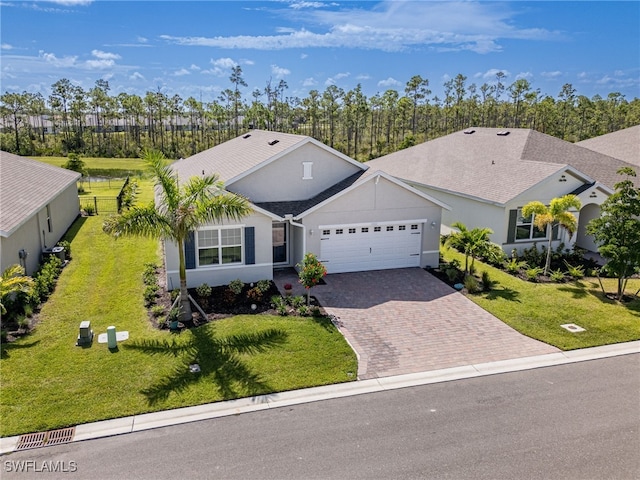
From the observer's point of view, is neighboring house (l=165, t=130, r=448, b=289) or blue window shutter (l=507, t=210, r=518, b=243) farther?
blue window shutter (l=507, t=210, r=518, b=243)

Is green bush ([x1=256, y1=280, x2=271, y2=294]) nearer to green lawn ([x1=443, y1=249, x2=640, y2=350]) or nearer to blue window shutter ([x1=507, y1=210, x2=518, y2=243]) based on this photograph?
green lawn ([x1=443, y1=249, x2=640, y2=350])

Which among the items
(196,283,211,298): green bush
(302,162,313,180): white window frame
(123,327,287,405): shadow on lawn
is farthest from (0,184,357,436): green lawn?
→ (302,162,313,180): white window frame

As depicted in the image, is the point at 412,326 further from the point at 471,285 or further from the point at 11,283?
the point at 11,283

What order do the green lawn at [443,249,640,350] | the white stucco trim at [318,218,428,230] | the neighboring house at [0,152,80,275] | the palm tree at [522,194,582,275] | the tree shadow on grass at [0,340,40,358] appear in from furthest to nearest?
the palm tree at [522,194,582,275]
the white stucco trim at [318,218,428,230]
the neighboring house at [0,152,80,275]
the green lawn at [443,249,640,350]
the tree shadow on grass at [0,340,40,358]

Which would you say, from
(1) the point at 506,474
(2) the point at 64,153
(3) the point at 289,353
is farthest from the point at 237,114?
(1) the point at 506,474

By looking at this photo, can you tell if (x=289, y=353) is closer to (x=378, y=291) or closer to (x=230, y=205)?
(x=230, y=205)

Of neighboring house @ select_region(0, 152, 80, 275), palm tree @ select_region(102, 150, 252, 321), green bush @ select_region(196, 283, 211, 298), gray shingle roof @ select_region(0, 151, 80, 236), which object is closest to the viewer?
palm tree @ select_region(102, 150, 252, 321)

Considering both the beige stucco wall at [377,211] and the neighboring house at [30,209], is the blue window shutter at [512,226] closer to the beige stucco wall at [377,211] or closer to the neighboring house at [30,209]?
the beige stucco wall at [377,211]

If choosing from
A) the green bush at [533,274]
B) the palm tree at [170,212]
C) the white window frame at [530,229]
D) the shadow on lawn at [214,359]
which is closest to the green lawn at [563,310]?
the green bush at [533,274]

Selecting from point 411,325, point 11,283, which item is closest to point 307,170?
point 411,325
